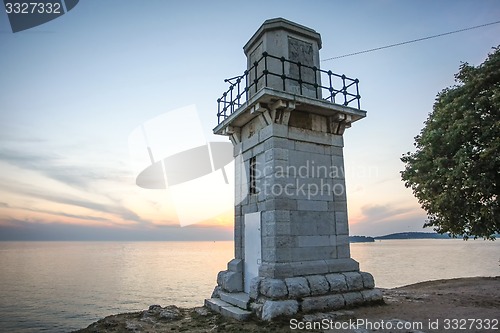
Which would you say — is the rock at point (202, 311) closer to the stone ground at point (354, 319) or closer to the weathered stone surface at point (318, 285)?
the stone ground at point (354, 319)

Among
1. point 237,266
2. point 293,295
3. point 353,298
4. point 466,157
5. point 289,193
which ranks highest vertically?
point 466,157

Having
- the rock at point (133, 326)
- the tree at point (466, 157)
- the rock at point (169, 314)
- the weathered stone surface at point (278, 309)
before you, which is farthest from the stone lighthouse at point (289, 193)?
the tree at point (466, 157)

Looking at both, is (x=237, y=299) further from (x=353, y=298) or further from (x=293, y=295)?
(x=353, y=298)

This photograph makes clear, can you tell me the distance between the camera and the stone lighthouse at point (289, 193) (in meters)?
Result: 8.75

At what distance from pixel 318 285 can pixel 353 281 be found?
4.50 ft

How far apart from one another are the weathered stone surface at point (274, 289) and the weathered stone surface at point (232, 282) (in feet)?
5.71

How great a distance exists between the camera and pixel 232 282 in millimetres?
10000

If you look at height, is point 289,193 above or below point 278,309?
above

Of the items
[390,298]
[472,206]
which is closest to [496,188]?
[472,206]

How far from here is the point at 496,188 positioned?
12617 millimetres

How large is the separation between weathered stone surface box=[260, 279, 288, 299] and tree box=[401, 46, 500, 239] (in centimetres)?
865

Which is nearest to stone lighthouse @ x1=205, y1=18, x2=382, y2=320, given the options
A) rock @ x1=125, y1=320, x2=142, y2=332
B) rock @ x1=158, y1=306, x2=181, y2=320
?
rock @ x1=158, y1=306, x2=181, y2=320

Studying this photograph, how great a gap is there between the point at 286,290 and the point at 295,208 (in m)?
2.37

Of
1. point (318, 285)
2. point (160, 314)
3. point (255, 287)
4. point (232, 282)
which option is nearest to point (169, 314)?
point (160, 314)
